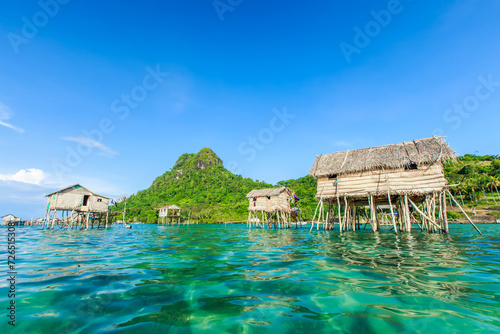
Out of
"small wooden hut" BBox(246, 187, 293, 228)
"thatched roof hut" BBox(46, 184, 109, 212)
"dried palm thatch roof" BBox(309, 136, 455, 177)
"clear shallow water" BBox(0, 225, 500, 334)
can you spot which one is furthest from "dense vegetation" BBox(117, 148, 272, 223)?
"clear shallow water" BBox(0, 225, 500, 334)

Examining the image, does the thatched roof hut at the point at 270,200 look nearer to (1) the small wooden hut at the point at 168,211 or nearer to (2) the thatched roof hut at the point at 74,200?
(1) the small wooden hut at the point at 168,211

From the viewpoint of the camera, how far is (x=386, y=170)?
16719 millimetres

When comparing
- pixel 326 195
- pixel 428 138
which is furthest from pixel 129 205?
pixel 428 138

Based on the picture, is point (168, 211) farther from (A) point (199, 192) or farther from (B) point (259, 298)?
(B) point (259, 298)

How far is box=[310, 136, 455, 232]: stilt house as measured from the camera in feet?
49.9

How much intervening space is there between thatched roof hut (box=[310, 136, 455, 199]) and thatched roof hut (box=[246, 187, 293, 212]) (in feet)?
39.4

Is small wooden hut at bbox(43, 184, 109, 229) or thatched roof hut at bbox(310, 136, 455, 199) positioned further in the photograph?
small wooden hut at bbox(43, 184, 109, 229)

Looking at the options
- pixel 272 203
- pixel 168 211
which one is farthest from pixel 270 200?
pixel 168 211

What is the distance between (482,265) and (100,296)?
7.72 metres

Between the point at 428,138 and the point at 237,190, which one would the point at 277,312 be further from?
the point at 237,190

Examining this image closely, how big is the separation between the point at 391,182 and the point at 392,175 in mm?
521

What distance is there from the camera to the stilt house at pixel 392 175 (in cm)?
1522

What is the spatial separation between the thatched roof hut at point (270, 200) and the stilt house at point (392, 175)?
11458 mm

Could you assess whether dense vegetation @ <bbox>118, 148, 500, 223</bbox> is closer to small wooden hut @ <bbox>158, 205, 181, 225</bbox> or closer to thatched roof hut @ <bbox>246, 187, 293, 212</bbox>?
small wooden hut @ <bbox>158, 205, 181, 225</bbox>
